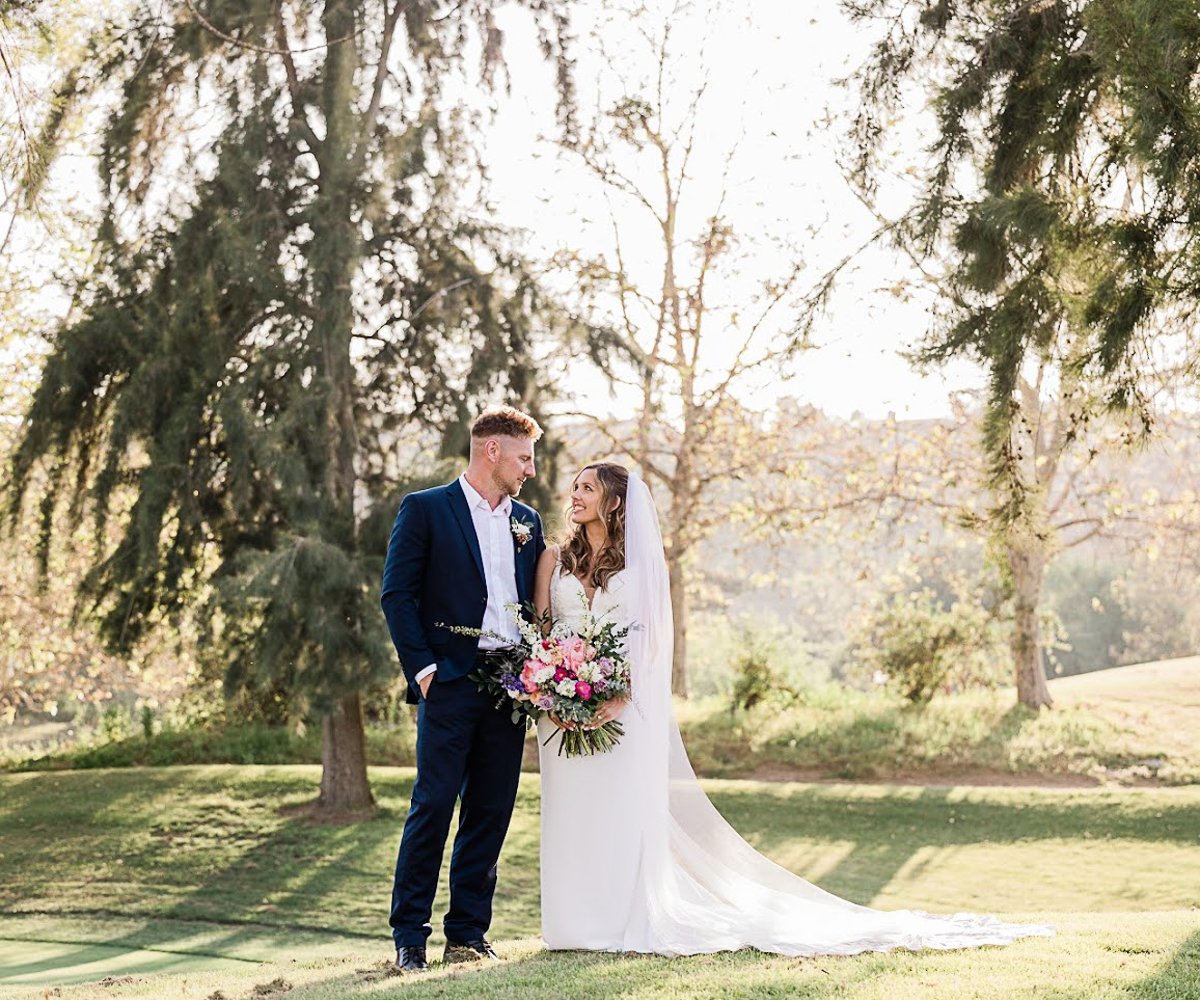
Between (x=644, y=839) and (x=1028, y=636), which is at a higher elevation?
(x=1028, y=636)

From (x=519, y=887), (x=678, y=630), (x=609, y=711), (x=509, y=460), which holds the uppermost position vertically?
(x=509, y=460)

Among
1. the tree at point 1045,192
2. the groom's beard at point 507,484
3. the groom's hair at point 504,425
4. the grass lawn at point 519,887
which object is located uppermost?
the tree at point 1045,192

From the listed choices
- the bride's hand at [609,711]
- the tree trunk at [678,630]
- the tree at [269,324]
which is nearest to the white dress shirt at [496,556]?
the bride's hand at [609,711]

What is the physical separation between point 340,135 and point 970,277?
619 cm

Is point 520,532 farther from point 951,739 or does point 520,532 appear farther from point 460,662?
point 951,739

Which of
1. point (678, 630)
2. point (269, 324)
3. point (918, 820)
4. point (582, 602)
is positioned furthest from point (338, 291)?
point (678, 630)

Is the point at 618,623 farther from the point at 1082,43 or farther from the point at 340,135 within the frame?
the point at 340,135

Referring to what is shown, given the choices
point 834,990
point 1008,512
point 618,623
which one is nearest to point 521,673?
point 618,623

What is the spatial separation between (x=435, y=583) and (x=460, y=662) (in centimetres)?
34

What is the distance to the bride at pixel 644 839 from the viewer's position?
4.84 meters

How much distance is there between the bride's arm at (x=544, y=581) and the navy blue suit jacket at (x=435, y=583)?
0.13 meters

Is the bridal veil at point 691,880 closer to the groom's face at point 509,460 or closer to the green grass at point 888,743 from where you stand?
the groom's face at point 509,460

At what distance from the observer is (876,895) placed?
9.75m

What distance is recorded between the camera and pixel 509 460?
5.24 m
